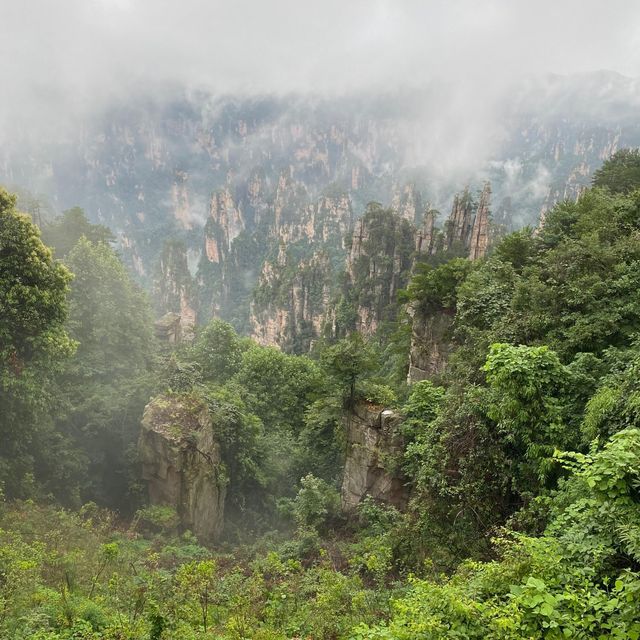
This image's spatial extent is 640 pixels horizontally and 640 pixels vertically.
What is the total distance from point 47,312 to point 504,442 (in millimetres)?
13821

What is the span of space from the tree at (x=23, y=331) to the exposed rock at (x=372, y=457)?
10062mm

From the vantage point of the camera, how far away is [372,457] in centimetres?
1509

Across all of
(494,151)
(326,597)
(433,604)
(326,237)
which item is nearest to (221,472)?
(326,597)

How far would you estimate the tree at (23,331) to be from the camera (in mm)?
13633

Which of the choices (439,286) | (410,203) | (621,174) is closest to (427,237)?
(621,174)

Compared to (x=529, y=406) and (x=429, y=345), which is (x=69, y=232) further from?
(x=529, y=406)

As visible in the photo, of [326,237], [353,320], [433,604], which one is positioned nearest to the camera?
[433,604]

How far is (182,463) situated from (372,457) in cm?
677

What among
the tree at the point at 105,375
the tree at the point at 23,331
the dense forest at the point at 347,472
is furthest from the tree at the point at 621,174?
the tree at the point at 105,375

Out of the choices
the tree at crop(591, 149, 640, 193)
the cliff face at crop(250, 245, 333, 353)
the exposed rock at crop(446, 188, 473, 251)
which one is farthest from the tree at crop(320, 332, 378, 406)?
the cliff face at crop(250, 245, 333, 353)

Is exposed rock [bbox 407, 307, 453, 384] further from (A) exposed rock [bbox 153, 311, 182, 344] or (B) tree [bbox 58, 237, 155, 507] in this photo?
(A) exposed rock [bbox 153, 311, 182, 344]

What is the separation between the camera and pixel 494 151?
17762 cm

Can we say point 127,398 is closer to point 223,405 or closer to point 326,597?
point 223,405

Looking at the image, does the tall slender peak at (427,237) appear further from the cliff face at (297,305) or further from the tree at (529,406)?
the tree at (529,406)
